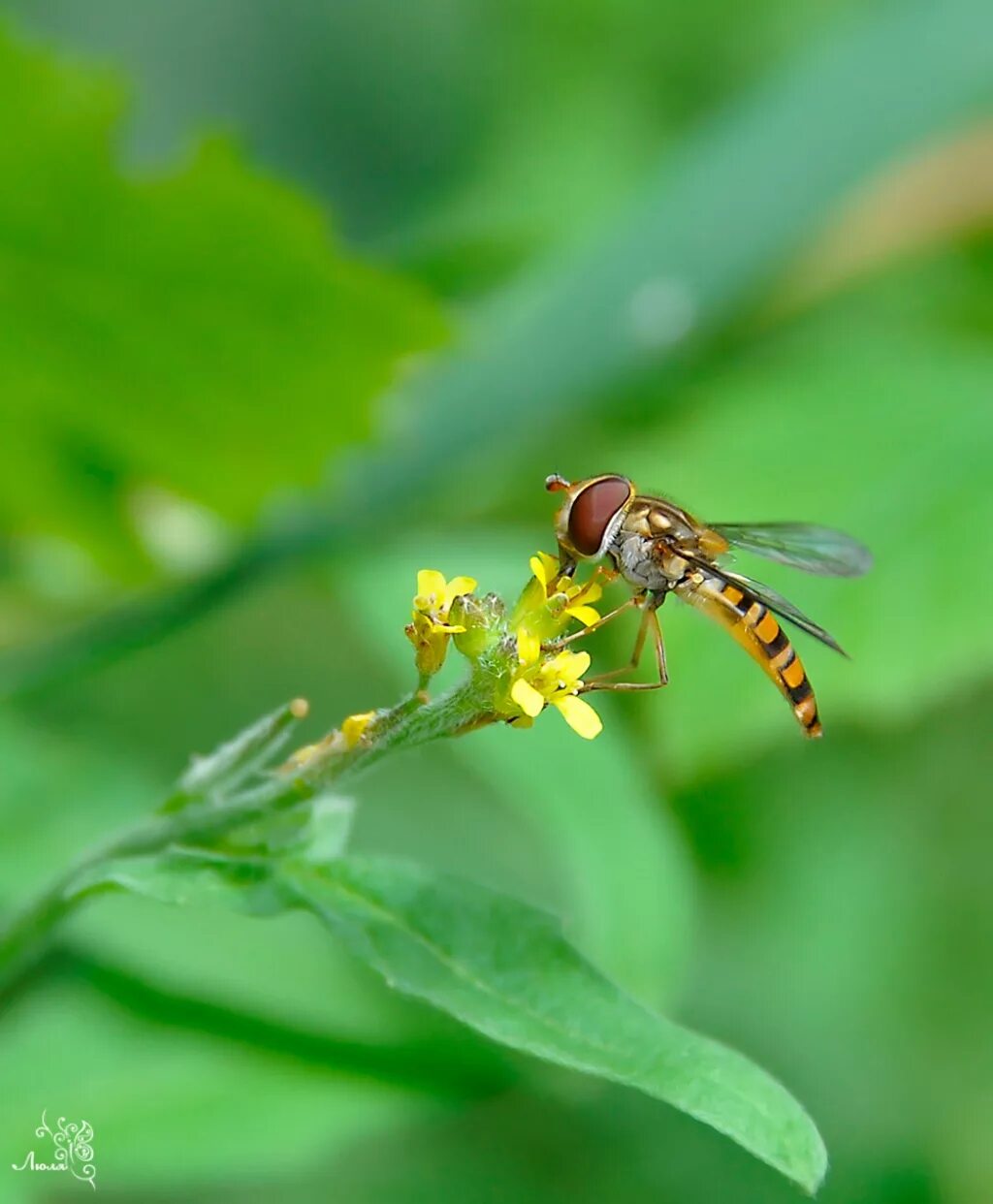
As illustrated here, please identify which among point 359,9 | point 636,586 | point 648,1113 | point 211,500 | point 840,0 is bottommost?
point 648,1113

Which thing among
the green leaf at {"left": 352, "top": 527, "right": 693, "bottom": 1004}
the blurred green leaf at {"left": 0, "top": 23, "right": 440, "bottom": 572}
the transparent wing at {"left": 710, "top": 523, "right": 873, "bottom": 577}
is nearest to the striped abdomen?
the transparent wing at {"left": 710, "top": 523, "right": 873, "bottom": 577}

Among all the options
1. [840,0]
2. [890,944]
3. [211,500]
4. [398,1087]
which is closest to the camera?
→ [398,1087]

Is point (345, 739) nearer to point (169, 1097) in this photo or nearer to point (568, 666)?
point (568, 666)

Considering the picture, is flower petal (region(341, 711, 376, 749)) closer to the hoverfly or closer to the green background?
the hoverfly

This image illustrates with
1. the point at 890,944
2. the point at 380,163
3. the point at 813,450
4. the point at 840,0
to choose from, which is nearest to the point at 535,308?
the point at 813,450

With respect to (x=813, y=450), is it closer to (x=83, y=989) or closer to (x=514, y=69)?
(x=83, y=989)

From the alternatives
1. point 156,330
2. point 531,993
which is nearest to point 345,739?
point 531,993

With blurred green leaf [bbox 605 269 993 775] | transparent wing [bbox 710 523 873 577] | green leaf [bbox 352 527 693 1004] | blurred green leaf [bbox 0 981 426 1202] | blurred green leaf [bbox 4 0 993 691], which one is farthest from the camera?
blurred green leaf [bbox 4 0 993 691]

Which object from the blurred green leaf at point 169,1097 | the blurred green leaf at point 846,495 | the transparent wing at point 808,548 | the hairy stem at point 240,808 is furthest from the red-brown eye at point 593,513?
the blurred green leaf at point 169,1097
